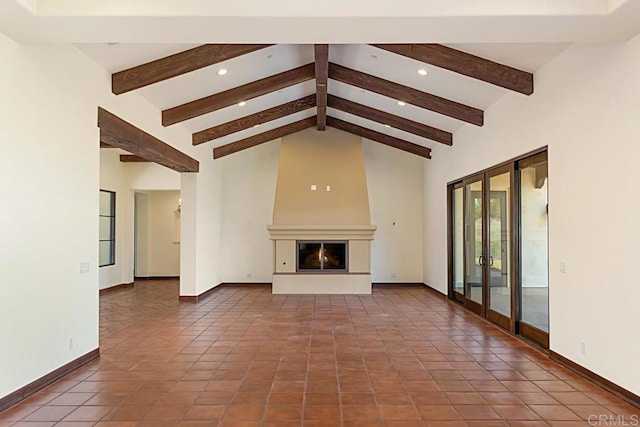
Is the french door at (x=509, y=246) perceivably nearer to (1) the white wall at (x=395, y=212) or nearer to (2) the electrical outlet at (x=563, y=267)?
(2) the electrical outlet at (x=563, y=267)

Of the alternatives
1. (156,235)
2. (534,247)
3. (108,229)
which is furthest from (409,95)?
(156,235)

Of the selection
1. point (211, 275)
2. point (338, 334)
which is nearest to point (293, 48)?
point (338, 334)

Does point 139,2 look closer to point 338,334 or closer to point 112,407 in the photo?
point 112,407

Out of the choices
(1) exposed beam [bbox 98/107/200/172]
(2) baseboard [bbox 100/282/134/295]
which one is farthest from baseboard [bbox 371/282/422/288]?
(2) baseboard [bbox 100/282/134/295]

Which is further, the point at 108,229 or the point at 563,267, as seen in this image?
the point at 108,229

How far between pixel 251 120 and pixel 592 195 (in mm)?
5721

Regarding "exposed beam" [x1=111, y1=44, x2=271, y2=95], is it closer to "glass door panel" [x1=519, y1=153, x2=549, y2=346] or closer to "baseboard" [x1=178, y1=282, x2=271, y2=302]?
"glass door panel" [x1=519, y1=153, x2=549, y2=346]

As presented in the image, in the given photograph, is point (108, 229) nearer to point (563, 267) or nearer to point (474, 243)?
point (474, 243)

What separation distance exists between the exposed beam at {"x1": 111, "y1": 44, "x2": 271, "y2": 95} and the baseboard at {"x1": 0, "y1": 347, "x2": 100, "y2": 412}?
288 centimetres

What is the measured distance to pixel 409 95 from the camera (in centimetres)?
624

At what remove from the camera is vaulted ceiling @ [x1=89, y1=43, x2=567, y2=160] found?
471 centimetres

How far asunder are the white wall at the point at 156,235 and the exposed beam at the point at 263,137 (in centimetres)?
251

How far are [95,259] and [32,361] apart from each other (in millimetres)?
1169

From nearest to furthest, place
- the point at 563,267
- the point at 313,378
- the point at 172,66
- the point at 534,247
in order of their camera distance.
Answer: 1. the point at 313,378
2. the point at 563,267
3. the point at 172,66
4. the point at 534,247
